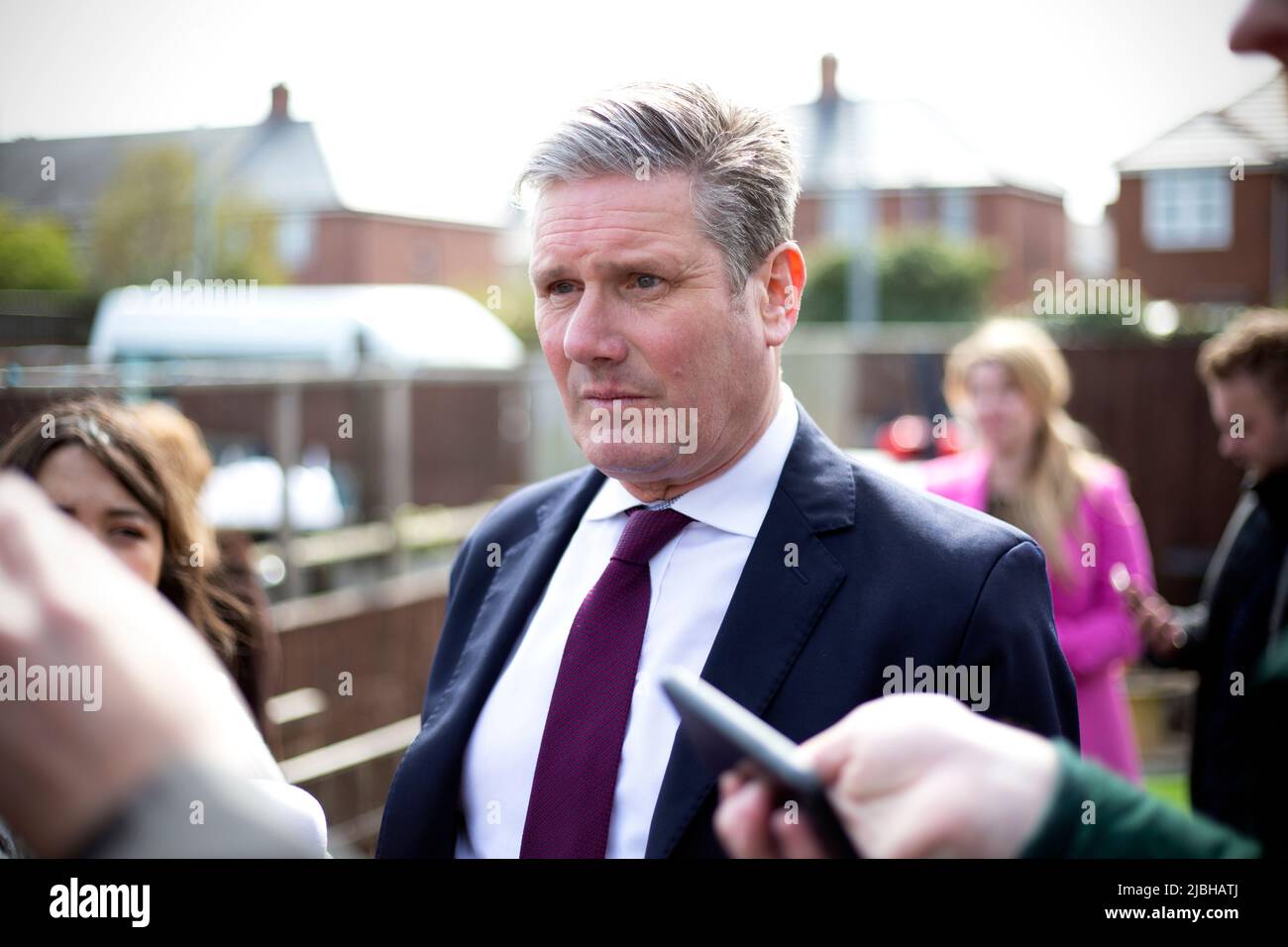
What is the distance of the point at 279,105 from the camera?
211cm

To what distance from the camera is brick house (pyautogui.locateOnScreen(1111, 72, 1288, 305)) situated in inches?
71.6

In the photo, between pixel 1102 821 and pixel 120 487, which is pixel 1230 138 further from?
pixel 120 487

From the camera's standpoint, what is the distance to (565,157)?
4.67 feet

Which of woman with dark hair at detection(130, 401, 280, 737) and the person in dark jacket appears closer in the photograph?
the person in dark jacket

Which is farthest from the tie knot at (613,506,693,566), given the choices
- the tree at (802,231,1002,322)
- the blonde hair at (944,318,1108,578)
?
the tree at (802,231,1002,322)

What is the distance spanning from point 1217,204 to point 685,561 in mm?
4049

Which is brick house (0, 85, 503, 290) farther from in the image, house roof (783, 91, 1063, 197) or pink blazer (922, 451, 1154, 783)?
pink blazer (922, 451, 1154, 783)

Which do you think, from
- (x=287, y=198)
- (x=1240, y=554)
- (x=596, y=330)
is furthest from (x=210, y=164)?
(x=1240, y=554)

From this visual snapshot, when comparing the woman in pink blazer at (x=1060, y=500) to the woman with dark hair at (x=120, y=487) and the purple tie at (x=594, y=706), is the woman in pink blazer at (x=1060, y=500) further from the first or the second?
the woman with dark hair at (x=120, y=487)

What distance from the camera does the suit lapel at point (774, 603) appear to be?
1.28 m
